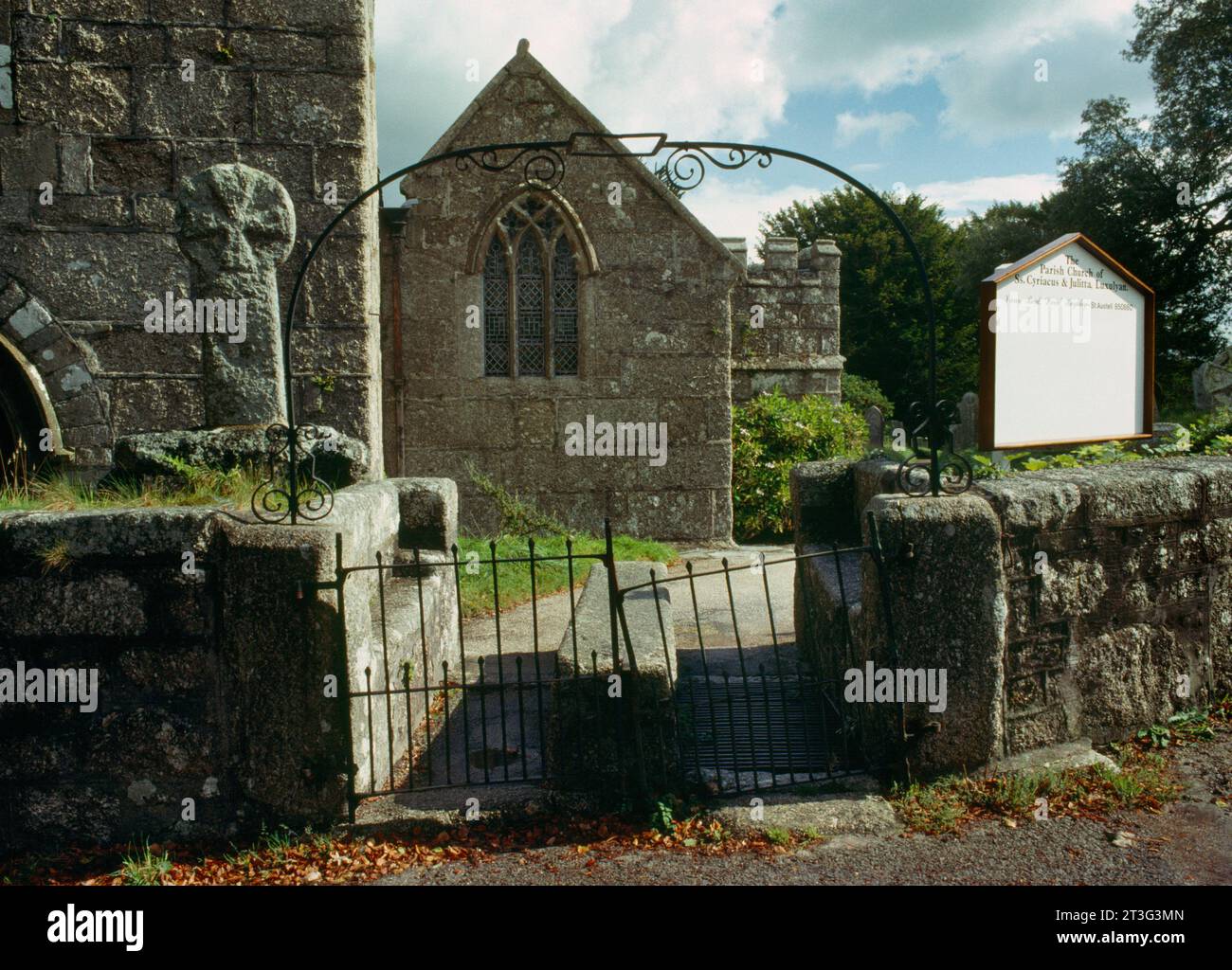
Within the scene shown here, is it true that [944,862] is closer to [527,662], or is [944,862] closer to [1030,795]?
[1030,795]

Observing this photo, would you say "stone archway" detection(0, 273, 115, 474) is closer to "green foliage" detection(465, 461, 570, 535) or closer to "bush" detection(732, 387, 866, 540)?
"green foliage" detection(465, 461, 570, 535)

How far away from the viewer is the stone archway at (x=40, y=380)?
6816mm

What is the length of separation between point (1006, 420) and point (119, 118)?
6.24 m

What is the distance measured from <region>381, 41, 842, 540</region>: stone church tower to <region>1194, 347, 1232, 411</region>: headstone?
772 centimetres

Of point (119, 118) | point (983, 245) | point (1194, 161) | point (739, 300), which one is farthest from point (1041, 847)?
point (983, 245)

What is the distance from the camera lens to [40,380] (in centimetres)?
682

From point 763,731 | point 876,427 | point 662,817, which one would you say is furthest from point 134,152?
point 876,427

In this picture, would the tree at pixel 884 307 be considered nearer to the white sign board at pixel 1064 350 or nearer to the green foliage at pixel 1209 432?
the green foliage at pixel 1209 432

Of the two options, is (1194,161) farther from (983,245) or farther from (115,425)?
(115,425)

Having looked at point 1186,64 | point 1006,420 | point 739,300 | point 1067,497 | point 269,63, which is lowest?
point 1067,497

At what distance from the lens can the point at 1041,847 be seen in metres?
3.65

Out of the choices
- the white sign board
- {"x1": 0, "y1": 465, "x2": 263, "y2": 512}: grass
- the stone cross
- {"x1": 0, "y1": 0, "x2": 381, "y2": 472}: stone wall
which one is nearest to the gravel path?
{"x1": 0, "y1": 465, "x2": 263, "y2": 512}: grass

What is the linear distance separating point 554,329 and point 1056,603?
7.78 metres

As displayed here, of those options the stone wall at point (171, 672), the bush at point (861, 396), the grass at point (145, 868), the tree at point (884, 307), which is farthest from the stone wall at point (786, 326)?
the tree at point (884, 307)
